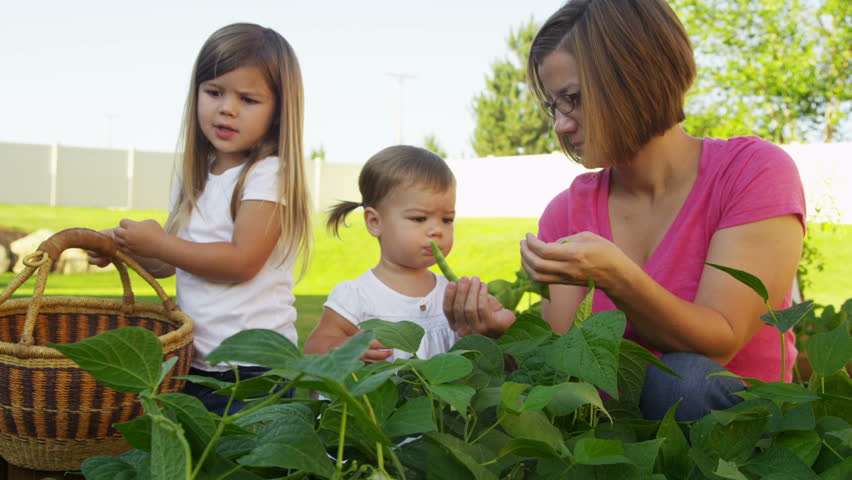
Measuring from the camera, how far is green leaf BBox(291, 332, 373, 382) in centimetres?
34

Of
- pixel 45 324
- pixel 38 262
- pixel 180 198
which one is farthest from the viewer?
pixel 180 198

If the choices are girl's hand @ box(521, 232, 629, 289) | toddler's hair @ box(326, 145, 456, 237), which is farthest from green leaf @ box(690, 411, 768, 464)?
toddler's hair @ box(326, 145, 456, 237)

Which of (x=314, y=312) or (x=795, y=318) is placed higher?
(x=795, y=318)

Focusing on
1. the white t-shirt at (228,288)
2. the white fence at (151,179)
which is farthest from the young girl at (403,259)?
the white fence at (151,179)

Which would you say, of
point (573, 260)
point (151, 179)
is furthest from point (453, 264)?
point (151, 179)

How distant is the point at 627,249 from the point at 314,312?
4892 millimetres

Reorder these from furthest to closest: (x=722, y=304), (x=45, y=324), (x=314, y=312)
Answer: (x=314, y=312) < (x=45, y=324) < (x=722, y=304)

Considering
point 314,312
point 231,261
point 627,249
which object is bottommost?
point 314,312

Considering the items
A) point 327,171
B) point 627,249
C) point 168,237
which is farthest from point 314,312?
point 327,171

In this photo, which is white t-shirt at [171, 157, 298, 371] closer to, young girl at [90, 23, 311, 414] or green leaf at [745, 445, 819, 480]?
young girl at [90, 23, 311, 414]

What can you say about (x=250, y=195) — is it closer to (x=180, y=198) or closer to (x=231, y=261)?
(x=231, y=261)

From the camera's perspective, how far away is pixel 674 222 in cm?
163

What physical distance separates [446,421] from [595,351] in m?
0.12

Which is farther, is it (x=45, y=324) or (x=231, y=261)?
(x=231, y=261)
